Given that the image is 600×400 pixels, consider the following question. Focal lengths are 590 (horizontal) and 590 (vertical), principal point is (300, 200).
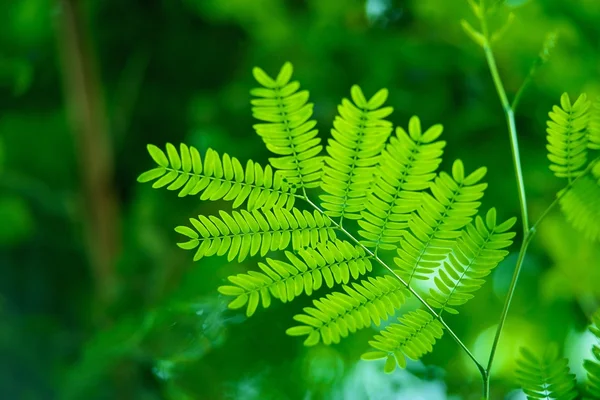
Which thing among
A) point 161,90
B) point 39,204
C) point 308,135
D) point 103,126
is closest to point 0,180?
point 39,204

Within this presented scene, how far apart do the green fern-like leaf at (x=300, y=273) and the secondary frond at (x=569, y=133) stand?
127 millimetres

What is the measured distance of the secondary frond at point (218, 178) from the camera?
309 mm

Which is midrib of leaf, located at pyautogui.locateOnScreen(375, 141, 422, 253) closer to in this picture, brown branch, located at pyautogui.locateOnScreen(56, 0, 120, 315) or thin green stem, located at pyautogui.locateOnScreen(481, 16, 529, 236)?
thin green stem, located at pyautogui.locateOnScreen(481, 16, 529, 236)

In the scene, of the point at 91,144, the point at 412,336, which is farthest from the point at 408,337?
the point at 91,144

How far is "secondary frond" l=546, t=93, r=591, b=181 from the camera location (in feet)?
1.07

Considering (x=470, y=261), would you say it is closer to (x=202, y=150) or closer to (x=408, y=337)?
(x=408, y=337)

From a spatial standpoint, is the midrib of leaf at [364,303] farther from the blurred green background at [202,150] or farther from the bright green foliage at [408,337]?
the blurred green background at [202,150]

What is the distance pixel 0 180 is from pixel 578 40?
1024 millimetres

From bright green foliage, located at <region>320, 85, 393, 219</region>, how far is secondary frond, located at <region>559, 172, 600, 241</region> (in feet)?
0.41

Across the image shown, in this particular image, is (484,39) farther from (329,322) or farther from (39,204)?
(39,204)

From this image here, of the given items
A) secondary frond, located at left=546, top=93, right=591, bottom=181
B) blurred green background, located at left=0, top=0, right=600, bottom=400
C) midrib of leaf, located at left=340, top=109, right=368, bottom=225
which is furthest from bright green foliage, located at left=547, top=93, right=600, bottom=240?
blurred green background, located at left=0, top=0, right=600, bottom=400

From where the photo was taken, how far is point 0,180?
3.60 feet

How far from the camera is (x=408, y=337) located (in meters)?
0.32

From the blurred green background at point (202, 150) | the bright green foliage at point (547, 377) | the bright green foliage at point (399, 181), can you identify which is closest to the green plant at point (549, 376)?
the bright green foliage at point (547, 377)
